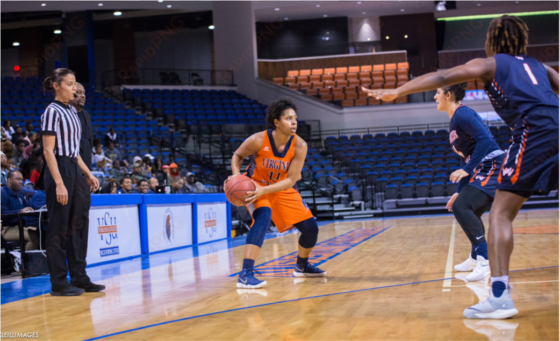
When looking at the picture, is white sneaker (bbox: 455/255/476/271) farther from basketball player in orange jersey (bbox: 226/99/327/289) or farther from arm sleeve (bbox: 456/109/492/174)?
basketball player in orange jersey (bbox: 226/99/327/289)

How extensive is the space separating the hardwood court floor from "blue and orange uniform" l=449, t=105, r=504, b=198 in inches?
31.7

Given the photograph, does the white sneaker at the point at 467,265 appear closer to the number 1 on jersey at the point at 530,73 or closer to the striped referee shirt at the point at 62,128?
the number 1 on jersey at the point at 530,73

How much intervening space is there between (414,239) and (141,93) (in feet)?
54.3

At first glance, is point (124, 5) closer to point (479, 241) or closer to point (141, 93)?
point (141, 93)

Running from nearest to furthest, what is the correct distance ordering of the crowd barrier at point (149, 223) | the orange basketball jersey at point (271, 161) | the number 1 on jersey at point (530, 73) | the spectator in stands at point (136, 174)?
the number 1 on jersey at point (530, 73) → the orange basketball jersey at point (271, 161) → the crowd barrier at point (149, 223) → the spectator in stands at point (136, 174)

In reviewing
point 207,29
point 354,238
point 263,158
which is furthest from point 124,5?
point 263,158

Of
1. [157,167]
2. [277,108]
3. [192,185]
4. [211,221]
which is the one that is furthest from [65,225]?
[157,167]

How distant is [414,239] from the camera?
8133 millimetres

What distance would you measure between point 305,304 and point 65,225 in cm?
219

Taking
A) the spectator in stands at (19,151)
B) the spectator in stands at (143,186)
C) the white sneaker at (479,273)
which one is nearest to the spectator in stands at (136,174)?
the spectator in stands at (143,186)

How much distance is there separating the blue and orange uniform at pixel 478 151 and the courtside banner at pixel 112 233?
4431 mm

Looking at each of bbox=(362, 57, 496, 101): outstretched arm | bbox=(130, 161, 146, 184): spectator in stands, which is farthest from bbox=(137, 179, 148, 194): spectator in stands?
bbox=(362, 57, 496, 101): outstretched arm

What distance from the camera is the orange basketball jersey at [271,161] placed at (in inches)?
178

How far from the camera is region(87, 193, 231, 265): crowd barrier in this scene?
21.8ft
